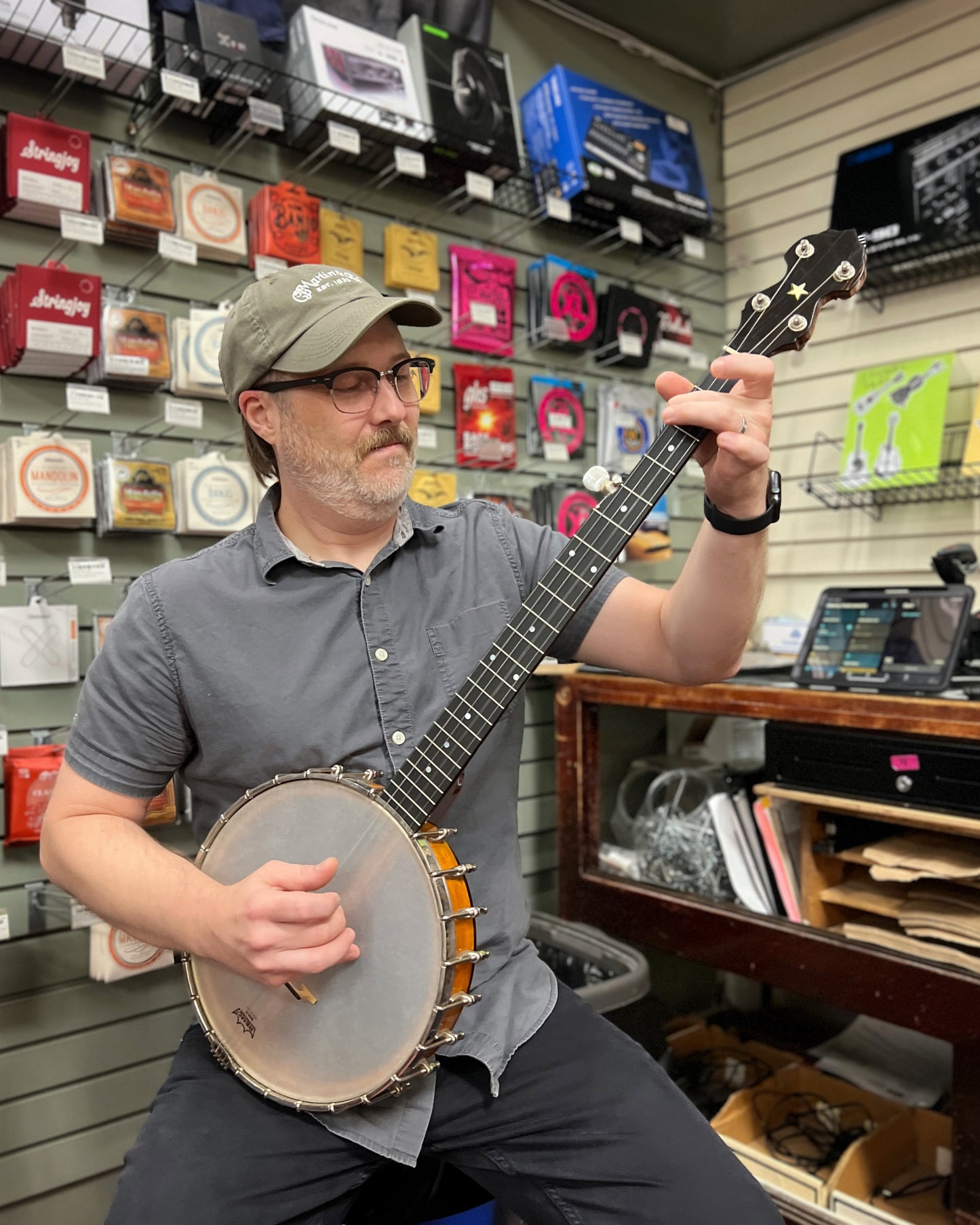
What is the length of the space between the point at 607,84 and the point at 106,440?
211cm

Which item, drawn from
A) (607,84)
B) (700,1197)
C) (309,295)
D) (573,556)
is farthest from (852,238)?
(607,84)

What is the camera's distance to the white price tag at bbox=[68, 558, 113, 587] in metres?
1.95

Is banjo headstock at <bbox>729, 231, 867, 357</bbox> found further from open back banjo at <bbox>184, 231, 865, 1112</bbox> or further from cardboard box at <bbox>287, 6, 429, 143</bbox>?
cardboard box at <bbox>287, 6, 429, 143</bbox>

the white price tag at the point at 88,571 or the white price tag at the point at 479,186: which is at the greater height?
the white price tag at the point at 479,186

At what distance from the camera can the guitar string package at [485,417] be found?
2627 millimetres

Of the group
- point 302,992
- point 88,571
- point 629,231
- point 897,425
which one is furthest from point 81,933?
point 897,425

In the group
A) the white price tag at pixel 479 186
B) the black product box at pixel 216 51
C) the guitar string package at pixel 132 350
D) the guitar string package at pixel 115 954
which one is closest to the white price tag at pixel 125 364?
the guitar string package at pixel 132 350

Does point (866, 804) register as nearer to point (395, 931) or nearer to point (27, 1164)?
point (395, 931)

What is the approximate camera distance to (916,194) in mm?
2641

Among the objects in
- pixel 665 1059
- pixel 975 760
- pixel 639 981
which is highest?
pixel 975 760

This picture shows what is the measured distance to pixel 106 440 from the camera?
6.77 feet

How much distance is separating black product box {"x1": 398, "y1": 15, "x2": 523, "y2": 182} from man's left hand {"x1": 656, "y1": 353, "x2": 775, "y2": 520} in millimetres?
1601

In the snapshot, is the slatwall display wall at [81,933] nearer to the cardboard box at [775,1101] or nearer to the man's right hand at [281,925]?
the man's right hand at [281,925]

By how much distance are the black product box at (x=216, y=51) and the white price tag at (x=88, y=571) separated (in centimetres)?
104
